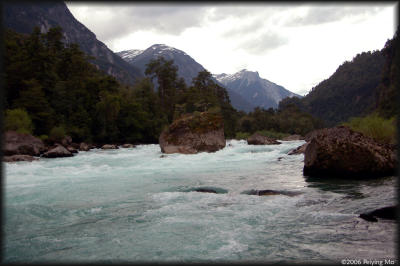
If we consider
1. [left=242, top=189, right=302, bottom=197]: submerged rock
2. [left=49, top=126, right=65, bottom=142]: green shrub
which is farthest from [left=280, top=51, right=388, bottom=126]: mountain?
[left=242, top=189, right=302, bottom=197]: submerged rock

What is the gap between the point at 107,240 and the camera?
3459 mm

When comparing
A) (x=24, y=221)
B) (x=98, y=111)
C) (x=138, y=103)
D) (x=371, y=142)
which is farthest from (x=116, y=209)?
(x=138, y=103)

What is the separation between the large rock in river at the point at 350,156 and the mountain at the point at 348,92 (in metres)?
86.3

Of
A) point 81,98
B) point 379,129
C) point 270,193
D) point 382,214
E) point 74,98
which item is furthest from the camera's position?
point 81,98

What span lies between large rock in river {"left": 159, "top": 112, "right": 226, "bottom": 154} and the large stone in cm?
807

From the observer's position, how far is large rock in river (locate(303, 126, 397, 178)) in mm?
7473

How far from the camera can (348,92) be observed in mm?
99062

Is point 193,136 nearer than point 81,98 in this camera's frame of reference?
Yes

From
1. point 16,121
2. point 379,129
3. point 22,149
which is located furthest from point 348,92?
point 22,149

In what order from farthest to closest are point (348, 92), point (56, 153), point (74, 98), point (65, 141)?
point (348, 92)
point (74, 98)
point (65, 141)
point (56, 153)

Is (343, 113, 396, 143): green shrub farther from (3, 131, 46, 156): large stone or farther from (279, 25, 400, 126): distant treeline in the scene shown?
(279, 25, 400, 126): distant treeline

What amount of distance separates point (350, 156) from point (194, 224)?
5.56 metres

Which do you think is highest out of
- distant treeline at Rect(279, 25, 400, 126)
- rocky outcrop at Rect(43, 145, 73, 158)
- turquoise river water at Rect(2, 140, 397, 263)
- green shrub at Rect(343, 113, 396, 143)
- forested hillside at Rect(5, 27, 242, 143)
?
distant treeline at Rect(279, 25, 400, 126)

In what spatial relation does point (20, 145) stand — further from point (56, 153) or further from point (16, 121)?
point (16, 121)
